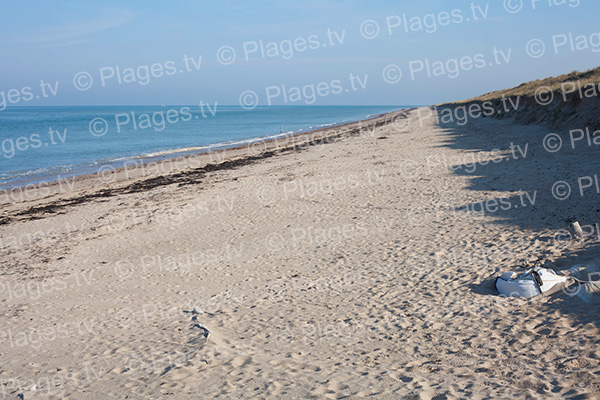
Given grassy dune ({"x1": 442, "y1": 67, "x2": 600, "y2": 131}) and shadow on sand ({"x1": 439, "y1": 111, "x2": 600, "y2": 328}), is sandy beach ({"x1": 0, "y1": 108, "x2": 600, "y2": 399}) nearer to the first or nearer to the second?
shadow on sand ({"x1": 439, "y1": 111, "x2": 600, "y2": 328})

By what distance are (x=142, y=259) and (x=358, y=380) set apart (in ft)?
21.6

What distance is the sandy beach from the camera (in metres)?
4.78

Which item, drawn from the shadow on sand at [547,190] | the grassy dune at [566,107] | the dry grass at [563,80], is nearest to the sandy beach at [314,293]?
the shadow on sand at [547,190]

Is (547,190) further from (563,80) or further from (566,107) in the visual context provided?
(563,80)

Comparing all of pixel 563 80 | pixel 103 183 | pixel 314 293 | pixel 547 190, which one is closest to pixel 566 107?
pixel 547 190

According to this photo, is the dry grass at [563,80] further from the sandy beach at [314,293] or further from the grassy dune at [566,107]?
the sandy beach at [314,293]

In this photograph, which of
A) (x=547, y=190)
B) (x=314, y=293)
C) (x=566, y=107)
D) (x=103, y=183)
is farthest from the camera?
(x=103, y=183)

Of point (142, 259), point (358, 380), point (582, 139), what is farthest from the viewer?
point (582, 139)

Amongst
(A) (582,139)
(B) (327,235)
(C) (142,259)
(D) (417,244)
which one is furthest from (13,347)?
(A) (582,139)

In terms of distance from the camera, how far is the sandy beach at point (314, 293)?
478cm

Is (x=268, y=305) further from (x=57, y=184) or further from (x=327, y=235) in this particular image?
(x=57, y=184)

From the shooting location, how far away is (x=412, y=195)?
1238cm

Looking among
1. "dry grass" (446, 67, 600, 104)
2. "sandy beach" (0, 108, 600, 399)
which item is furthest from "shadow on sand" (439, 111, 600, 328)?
"dry grass" (446, 67, 600, 104)

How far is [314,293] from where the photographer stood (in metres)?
7.13
